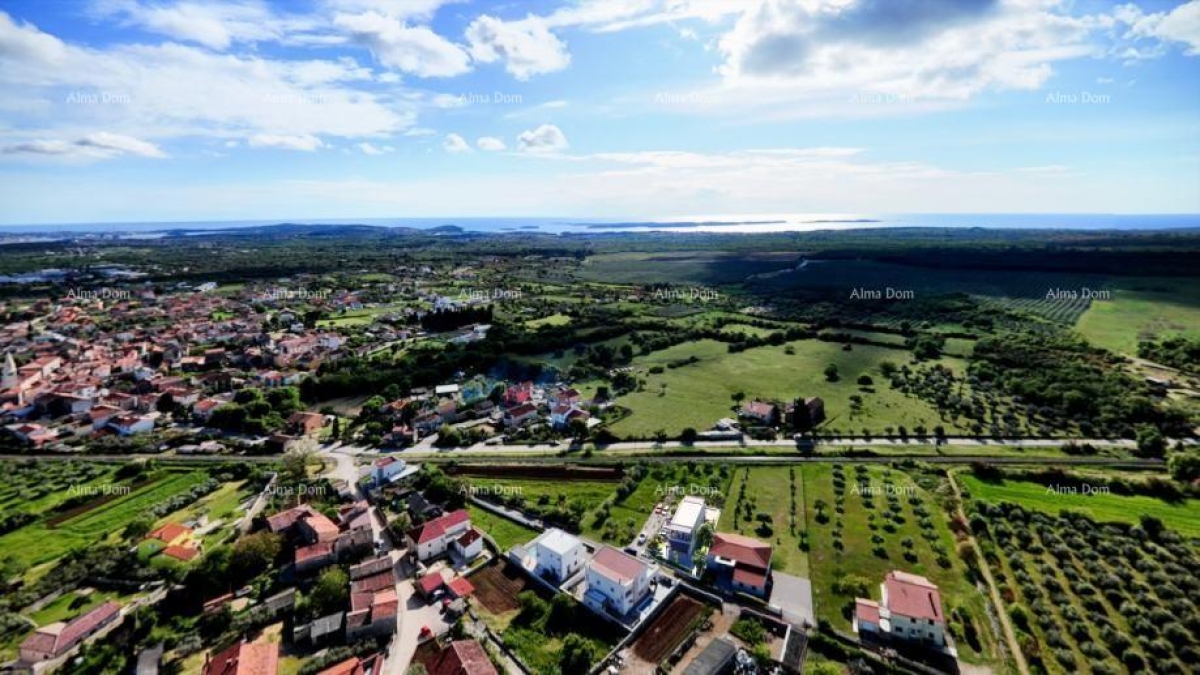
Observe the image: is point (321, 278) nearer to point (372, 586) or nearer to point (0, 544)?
point (0, 544)

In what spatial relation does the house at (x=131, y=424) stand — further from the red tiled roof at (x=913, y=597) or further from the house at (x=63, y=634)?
the red tiled roof at (x=913, y=597)

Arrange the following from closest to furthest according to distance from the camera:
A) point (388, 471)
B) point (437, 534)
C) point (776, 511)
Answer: point (437, 534) < point (776, 511) < point (388, 471)

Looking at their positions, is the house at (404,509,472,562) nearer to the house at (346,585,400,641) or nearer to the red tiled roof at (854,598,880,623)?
the house at (346,585,400,641)

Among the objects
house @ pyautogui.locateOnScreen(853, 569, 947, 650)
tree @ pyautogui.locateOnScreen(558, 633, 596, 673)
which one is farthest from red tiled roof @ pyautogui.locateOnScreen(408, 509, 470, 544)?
house @ pyautogui.locateOnScreen(853, 569, 947, 650)

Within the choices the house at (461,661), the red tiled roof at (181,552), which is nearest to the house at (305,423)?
the red tiled roof at (181,552)

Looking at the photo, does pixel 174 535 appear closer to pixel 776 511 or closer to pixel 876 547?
pixel 776 511

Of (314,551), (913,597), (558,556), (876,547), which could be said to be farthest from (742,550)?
(314,551)

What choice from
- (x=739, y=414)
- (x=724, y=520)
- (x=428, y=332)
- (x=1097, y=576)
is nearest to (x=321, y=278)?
→ (x=428, y=332)
